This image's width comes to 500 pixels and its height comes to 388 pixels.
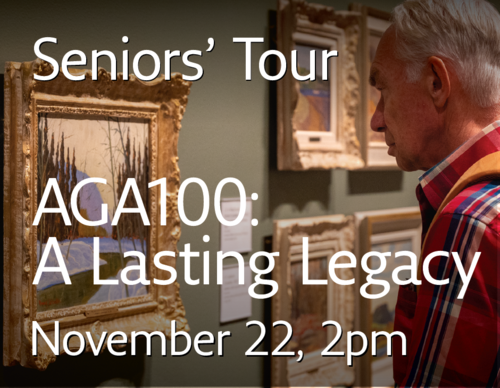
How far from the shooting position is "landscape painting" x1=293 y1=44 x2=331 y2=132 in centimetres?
179

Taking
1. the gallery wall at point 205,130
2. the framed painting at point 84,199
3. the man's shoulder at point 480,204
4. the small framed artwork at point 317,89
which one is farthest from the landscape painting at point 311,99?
the man's shoulder at point 480,204

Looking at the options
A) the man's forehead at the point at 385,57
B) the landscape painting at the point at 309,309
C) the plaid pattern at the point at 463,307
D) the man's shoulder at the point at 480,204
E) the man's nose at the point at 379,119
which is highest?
the man's forehead at the point at 385,57

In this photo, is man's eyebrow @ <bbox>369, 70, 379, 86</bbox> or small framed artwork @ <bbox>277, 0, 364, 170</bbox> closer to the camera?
man's eyebrow @ <bbox>369, 70, 379, 86</bbox>

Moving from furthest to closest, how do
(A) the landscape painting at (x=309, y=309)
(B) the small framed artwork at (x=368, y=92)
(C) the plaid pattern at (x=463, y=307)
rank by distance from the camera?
(B) the small framed artwork at (x=368, y=92) < (A) the landscape painting at (x=309, y=309) < (C) the plaid pattern at (x=463, y=307)

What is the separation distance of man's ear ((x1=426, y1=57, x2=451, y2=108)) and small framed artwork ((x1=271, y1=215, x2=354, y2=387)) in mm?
1000

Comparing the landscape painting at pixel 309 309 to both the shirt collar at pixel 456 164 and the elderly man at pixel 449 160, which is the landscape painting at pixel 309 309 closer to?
the elderly man at pixel 449 160

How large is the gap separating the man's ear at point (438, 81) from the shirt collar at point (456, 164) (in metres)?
0.09

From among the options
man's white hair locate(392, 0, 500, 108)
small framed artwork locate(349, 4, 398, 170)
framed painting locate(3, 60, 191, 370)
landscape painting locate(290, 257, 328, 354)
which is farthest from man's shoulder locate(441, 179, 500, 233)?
small framed artwork locate(349, 4, 398, 170)

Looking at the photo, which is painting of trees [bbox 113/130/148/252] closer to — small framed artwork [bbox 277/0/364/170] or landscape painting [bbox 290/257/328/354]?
small framed artwork [bbox 277/0/364/170]

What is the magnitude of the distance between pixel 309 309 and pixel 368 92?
2.99 ft

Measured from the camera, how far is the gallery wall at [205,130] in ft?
4.49

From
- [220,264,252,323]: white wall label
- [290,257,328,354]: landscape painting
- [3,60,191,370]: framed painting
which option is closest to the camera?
[3,60,191,370]: framed painting

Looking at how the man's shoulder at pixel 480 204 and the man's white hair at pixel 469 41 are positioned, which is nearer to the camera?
the man's shoulder at pixel 480 204

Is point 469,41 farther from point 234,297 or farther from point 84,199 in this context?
point 234,297
